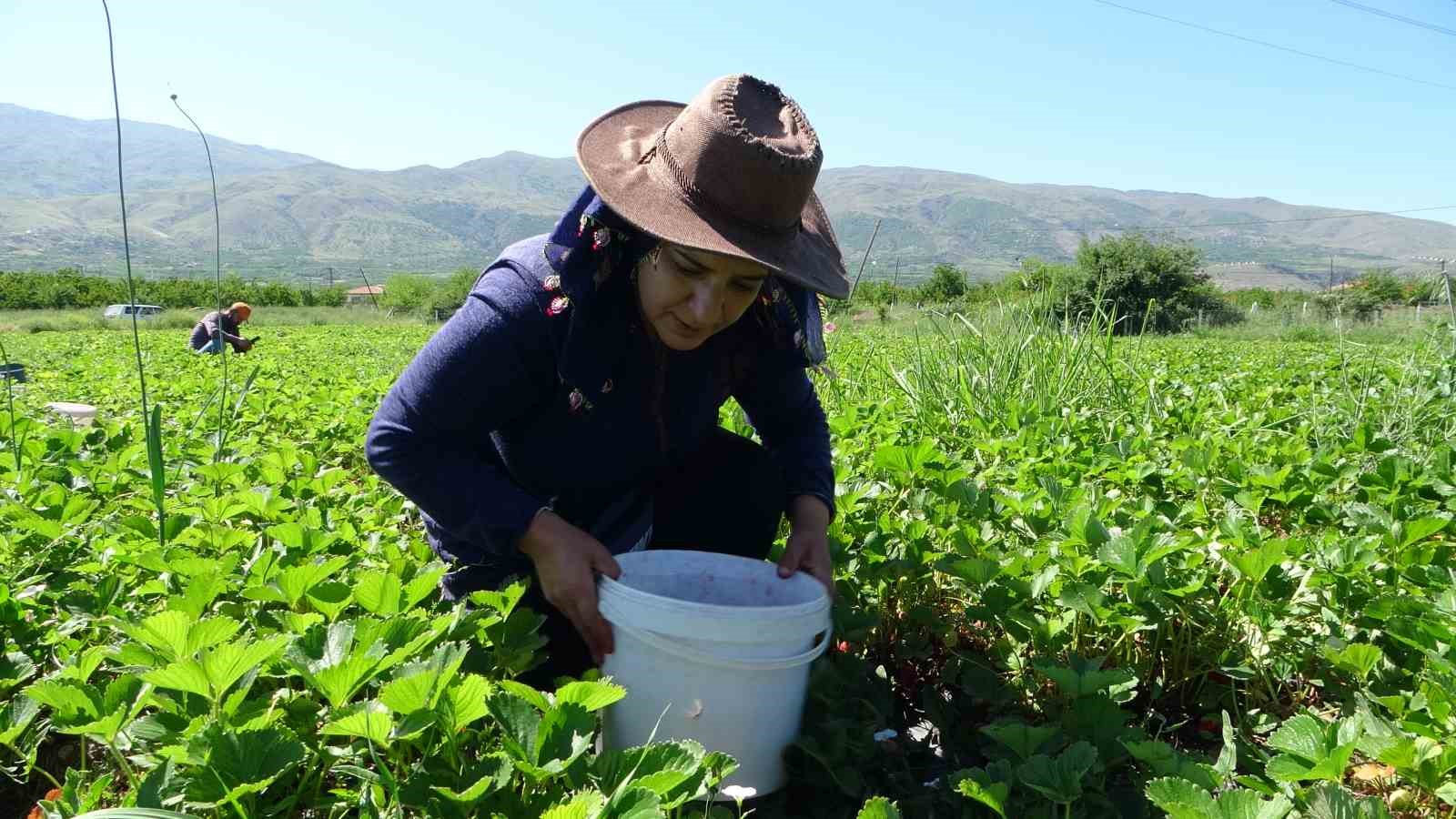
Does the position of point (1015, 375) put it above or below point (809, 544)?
below

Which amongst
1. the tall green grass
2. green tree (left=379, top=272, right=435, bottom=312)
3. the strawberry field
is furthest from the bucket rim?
green tree (left=379, top=272, right=435, bottom=312)

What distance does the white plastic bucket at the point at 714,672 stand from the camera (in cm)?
128

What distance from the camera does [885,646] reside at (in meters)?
1.95

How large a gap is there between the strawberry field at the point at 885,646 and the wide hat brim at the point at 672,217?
1.88 ft

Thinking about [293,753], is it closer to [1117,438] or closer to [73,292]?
[1117,438]

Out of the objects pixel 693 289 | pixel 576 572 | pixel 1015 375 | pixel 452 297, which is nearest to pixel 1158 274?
pixel 452 297

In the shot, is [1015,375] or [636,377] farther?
[1015,375]

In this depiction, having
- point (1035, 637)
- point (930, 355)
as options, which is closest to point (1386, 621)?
point (1035, 637)

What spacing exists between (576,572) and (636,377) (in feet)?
1.47

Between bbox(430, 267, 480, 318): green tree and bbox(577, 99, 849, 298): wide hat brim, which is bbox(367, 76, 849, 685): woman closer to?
bbox(577, 99, 849, 298): wide hat brim

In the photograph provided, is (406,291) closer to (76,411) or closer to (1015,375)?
(76,411)

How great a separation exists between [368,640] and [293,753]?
0.58ft

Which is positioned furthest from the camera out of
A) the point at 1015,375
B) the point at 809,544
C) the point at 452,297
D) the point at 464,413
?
the point at 452,297

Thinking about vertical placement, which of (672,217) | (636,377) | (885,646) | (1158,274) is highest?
(672,217)
